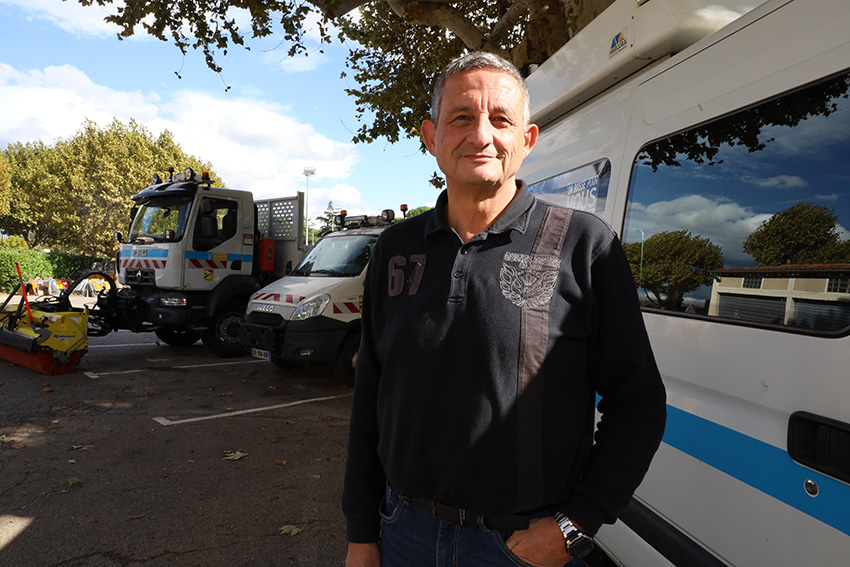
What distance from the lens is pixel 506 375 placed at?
125 centimetres

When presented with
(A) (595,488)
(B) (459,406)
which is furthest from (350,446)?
(A) (595,488)

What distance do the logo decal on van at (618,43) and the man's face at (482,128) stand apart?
129cm

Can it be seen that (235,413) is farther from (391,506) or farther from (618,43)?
(618,43)

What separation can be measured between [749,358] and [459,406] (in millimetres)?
967

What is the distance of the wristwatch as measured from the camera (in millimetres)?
1245

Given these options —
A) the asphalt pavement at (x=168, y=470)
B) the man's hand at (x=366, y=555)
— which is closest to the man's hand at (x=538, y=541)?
the man's hand at (x=366, y=555)

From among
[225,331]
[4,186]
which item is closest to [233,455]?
[225,331]

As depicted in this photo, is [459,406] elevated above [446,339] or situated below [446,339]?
below

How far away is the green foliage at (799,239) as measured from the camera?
1.46m

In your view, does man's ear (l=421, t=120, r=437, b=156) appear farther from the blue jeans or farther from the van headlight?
the van headlight

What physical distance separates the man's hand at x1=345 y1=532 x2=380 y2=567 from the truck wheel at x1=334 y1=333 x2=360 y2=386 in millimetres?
5563

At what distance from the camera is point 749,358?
1636 millimetres

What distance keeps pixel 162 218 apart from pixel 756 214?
8.92 meters

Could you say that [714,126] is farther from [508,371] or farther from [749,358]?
[508,371]
